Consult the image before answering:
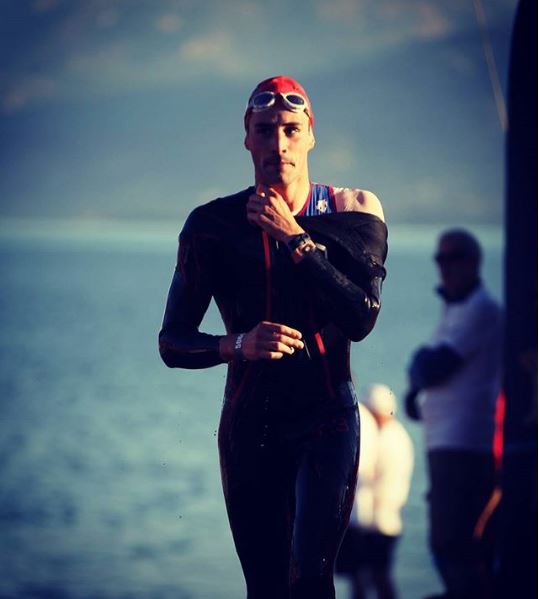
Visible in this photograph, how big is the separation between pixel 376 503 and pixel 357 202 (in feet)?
8.82

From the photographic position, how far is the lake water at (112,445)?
1048cm

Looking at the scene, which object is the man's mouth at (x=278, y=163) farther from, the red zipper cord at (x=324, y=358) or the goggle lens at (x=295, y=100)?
the red zipper cord at (x=324, y=358)

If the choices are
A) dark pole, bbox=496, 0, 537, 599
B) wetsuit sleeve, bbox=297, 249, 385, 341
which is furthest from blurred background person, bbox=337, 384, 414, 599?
wetsuit sleeve, bbox=297, 249, 385, 341

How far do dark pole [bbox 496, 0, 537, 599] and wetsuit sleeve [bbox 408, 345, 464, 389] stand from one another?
18 cm

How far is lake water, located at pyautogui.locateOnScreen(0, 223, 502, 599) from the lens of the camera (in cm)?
1048

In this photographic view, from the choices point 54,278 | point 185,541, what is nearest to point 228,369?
point 185,541

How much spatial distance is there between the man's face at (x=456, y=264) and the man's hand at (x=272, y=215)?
1737 millimetres

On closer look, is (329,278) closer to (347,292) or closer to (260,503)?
(347,292)

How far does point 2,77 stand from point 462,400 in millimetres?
1828

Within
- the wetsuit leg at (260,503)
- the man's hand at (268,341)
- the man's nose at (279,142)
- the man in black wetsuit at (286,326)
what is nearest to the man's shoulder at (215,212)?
the man in black wetsuit at (286,326)

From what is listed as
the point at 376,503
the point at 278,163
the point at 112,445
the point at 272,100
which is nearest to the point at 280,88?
the point at 272,100

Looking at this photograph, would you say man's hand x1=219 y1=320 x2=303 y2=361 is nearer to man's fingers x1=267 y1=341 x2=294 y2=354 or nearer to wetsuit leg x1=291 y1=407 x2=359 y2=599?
man's fingers x1=267 y1=341 x2=294 y2=354

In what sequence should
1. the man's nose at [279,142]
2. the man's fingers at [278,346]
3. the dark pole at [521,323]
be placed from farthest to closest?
1. the dark pole at [521,323]
2. the man's nose at [279,142]
3. the man's fingers at [278,346]

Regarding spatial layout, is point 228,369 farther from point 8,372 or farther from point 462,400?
point 8,372
